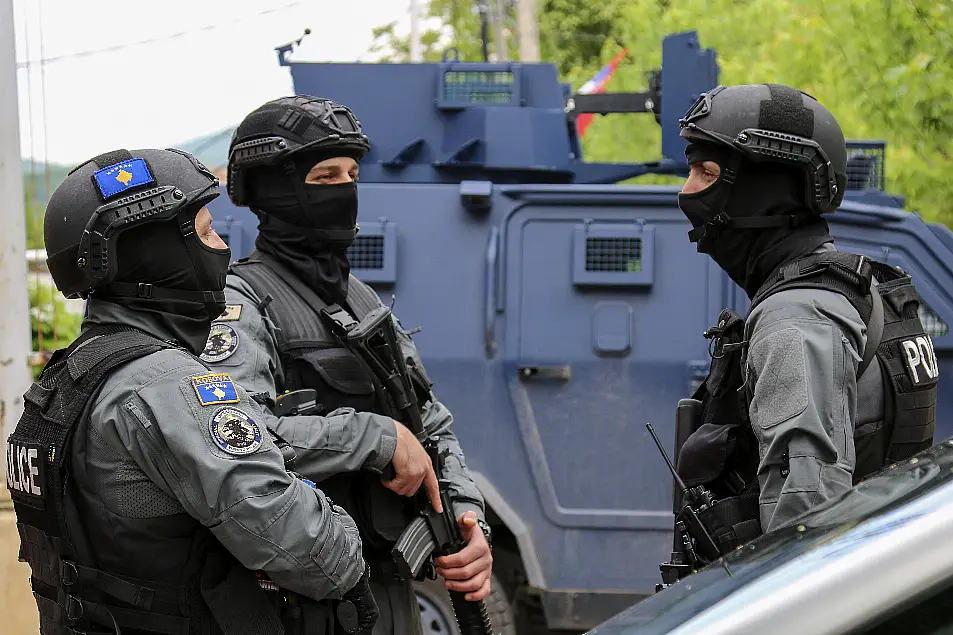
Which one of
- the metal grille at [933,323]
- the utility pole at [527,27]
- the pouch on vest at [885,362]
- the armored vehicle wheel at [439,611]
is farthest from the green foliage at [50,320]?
the utility pole at [527,27]

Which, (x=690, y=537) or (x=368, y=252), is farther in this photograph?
(x=368, y=252)

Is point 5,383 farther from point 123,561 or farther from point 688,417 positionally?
point 688,417

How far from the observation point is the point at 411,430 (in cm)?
313

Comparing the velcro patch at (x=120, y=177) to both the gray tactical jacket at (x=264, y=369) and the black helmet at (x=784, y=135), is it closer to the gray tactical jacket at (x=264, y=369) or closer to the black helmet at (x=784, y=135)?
the gray tactical jacket at (x=264, y=369)

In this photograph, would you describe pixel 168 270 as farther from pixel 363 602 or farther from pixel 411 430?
pixel 411 430

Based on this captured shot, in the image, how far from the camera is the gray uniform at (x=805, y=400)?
2.34m

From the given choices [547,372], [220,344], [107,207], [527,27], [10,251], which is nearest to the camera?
[107,207]

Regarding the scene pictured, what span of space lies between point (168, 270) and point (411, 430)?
1.00 m

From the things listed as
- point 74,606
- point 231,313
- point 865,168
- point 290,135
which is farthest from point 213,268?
point 865,168

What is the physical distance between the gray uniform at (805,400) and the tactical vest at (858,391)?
0.24ft

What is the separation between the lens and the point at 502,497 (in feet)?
15.7

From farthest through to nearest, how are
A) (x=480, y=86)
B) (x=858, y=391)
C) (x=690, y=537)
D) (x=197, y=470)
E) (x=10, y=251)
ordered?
(x=480, y=86) → (x=10, y=251) → (x=690, y=537) → (x=858, y=391) → (x=197, y=470)

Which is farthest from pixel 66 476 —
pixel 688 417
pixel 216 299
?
pixel 688 417

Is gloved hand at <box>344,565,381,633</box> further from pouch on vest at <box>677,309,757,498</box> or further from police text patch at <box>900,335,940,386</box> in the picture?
police text patch at <box>900,335,940,386</box>
